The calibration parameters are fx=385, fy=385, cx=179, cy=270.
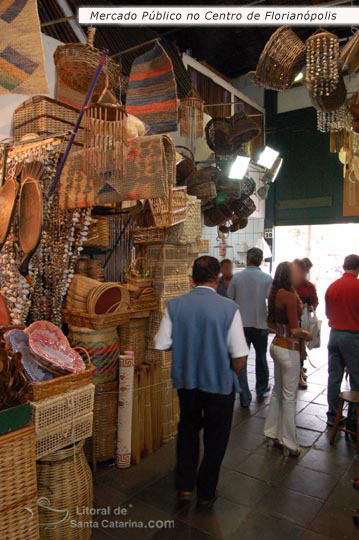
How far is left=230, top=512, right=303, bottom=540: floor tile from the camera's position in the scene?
2.24 metres

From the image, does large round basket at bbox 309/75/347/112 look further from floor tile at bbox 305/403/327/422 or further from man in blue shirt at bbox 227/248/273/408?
floor tile at bbox 305/403/327/422

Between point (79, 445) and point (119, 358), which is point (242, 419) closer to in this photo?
point (119, 358)

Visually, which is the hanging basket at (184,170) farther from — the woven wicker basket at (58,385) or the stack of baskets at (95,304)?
the woven wicker basket at (58,385)

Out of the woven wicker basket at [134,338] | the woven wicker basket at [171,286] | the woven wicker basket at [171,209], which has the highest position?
the woven wicker basket at [171,209]

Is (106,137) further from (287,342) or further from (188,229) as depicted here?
(287,342)

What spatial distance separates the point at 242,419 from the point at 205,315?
6.63 feet

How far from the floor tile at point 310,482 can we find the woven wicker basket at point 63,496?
1.44m

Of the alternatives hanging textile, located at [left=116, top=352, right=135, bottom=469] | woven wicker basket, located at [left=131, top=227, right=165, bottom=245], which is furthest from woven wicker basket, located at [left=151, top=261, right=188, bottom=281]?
hanging textile, located at [left=116, top=352, right=135, bottom=469]

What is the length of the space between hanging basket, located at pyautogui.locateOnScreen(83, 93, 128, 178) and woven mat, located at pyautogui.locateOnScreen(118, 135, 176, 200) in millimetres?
82

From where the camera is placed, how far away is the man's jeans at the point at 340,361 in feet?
11.9

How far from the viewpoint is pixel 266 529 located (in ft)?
7.59

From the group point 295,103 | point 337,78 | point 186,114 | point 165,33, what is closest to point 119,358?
point 337,78

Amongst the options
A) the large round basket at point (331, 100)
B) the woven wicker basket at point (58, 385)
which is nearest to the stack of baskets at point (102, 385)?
the woven wicker basket at point (58, 385)

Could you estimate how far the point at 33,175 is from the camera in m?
2.74
